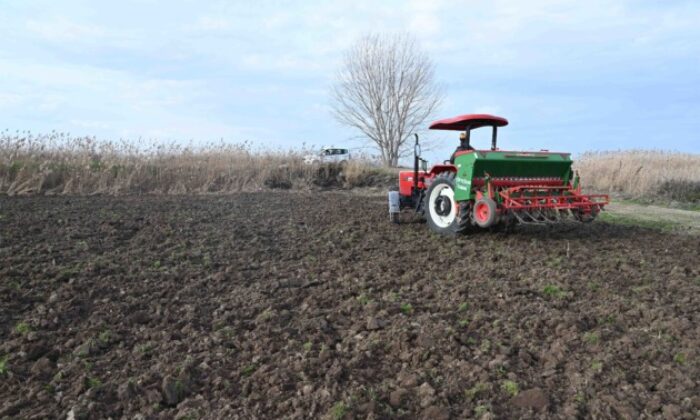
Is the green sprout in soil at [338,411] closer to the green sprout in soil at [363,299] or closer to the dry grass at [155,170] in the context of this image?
the green sprout in soil at [363,299]

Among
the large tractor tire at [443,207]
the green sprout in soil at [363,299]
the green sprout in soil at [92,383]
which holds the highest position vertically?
the large tractor tire at [443,207]

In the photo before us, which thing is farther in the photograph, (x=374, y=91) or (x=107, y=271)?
(x=374, y=91)

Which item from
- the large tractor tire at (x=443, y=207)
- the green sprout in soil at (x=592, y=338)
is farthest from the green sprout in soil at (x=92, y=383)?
the large tractor tire at (x=443, y=207)

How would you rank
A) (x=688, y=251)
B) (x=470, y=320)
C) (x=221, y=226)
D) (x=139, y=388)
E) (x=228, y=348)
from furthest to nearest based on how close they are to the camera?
(x=221, y=226), (x=688, y=251), (x=470, y=320), (x=228, y=348), (x=139, y=388)

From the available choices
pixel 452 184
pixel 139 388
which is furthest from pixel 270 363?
pixel 452 184

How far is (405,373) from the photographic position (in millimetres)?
3352

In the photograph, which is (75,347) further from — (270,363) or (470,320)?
(470,320)

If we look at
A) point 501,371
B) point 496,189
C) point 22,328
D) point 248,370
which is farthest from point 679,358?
point 22,328

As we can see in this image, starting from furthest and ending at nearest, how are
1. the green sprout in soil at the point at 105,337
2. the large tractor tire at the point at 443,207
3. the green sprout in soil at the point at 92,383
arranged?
1. the large tractor tire at the point at 443,207
2. the green sprout in soil at the point at 105,337
3. the green sprout in soil at the point at 92,383

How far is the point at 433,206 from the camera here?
8.34m

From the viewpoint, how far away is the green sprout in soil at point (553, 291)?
4.93 metres

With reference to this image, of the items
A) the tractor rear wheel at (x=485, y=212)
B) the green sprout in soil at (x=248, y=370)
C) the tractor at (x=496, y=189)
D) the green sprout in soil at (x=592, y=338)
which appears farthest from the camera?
the tractor at (x=496, y=189)

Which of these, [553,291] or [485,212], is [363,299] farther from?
[485,212]

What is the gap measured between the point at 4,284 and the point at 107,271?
89cm
